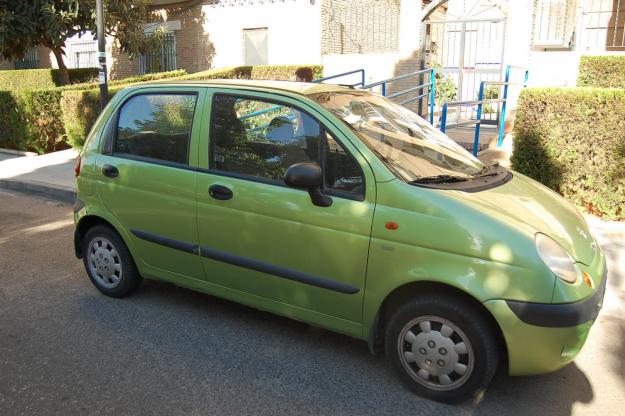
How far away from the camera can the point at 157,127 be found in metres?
4.31

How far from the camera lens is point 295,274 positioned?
142 inches

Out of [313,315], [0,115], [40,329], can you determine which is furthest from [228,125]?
[0,115]

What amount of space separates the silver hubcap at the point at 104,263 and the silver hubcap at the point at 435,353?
2499mm

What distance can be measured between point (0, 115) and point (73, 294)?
946 centimetres

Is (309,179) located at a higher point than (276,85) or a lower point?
lower

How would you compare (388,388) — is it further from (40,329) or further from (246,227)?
(40,329)

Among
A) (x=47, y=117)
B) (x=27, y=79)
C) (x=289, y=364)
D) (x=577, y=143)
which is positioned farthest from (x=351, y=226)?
(x=27, y=79)

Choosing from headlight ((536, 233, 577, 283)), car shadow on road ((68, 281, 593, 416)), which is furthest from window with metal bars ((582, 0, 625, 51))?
headlight ((536, 233, 577, 283))

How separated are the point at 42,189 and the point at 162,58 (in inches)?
450

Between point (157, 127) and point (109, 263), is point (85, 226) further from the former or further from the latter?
point (157, 127)

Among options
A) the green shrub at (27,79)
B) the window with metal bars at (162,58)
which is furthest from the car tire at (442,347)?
the green shrub at (27,79)

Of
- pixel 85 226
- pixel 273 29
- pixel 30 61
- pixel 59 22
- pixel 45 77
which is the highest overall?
Answer: pixel 273 29

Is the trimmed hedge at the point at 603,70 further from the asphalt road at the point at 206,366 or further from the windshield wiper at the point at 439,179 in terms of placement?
the windshield wiper at the point at 439,179

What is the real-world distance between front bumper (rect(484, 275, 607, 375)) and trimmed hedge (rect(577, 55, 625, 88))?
10638 mm
